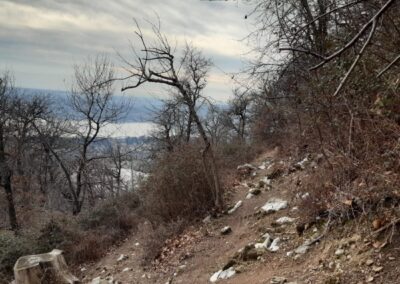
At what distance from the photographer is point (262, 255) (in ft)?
22.7

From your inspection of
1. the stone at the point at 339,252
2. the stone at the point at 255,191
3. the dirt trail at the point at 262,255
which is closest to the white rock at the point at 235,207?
the dirt trail at the point at 262,255

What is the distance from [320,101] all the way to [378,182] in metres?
2.22

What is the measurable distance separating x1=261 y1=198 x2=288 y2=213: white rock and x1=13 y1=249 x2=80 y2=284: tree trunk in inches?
183

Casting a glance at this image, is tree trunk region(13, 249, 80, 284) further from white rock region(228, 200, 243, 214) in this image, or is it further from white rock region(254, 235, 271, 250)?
white rock region(254, 235, 271, 250)

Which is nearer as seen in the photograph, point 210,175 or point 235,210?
point 235,210

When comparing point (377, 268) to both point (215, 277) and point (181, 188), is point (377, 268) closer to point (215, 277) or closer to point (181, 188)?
point (215, 277)

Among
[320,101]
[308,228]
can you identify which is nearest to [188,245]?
[308,228]

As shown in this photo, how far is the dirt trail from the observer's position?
4.87 metres

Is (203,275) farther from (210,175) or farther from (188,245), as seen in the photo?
(210,175)

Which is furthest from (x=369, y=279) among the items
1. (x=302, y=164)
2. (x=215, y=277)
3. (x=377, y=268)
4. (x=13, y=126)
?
(x=13, y=126)

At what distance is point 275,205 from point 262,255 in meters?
2.38

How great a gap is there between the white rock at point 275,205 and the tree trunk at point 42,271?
183 inches

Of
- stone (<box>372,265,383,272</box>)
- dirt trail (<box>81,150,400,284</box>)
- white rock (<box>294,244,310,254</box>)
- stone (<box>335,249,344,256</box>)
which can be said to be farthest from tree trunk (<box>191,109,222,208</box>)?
stone (<box>372,265,383,272</box>)

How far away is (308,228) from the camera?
21.9ft
